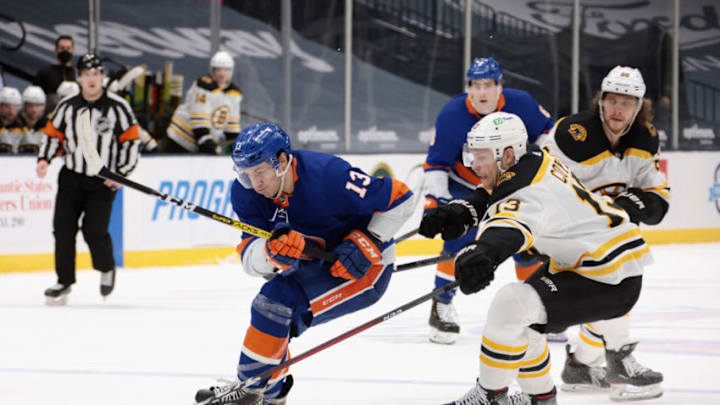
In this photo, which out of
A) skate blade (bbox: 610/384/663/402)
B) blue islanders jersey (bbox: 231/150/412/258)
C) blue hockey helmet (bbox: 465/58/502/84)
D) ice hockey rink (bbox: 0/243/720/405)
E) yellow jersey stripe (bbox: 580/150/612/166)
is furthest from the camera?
blue hockey helmet (bbox: 465/58/502/84)

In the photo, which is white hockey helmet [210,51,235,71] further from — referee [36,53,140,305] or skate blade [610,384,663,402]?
skate blade [610,384,663,402]

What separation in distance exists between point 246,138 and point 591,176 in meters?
1.54

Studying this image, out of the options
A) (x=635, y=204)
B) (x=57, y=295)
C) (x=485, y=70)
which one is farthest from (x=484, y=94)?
(x=57, y=295)

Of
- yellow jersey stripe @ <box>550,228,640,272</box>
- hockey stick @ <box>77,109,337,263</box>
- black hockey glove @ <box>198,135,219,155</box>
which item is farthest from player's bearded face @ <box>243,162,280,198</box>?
black hockey glove @ <box>198,135,219,155</box>

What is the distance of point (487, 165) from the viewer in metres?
3.00

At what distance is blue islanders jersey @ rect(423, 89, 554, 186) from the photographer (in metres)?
4.94

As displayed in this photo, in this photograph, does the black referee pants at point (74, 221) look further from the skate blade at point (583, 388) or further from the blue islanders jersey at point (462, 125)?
the skate blade at point (583, 388)

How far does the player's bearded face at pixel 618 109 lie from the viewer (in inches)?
149

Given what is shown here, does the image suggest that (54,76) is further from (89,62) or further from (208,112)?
(89,62)

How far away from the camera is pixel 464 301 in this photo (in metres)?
6.09

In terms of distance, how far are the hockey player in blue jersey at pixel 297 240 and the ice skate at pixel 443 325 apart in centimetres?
158

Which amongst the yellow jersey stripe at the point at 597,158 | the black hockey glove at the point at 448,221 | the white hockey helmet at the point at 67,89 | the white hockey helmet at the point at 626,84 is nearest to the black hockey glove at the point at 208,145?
the white hockey helmet at the point at 67,89

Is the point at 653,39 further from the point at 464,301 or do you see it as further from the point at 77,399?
the point at 77,399

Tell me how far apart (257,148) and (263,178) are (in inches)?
4.0
